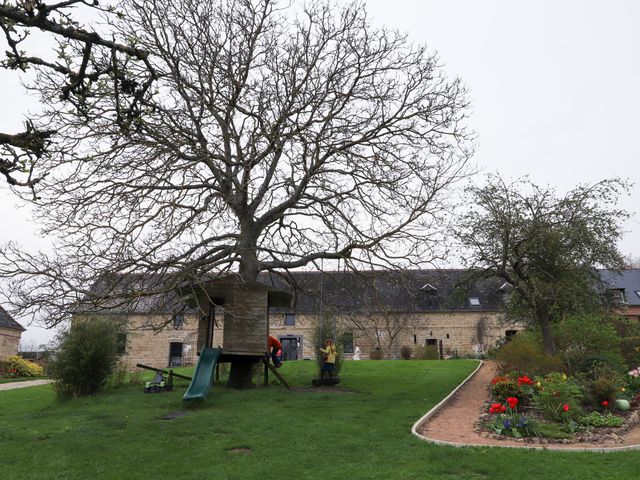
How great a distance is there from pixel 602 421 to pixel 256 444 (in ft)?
23.2

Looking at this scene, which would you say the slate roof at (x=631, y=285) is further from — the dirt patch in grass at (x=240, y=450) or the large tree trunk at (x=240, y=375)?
the dirt patch in grass at (x=240, y=450)

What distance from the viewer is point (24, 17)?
16.8 feet

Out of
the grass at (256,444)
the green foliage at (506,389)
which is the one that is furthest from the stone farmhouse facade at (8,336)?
the green foliage at (506,389)

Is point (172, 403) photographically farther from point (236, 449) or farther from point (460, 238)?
point (460, 238)

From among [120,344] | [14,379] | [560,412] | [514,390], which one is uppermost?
[120,344]

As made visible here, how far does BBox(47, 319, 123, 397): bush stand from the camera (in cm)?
1509

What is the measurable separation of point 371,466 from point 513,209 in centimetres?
1430

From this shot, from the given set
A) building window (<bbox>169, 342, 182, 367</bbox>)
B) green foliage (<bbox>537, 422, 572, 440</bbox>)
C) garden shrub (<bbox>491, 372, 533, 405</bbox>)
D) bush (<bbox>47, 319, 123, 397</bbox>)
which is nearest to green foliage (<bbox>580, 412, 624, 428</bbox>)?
green foliage (<bbox>537, 422, 572, 440</bbox>)

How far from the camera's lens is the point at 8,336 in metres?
38.5

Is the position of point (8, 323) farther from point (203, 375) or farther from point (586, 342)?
point (586, 342)

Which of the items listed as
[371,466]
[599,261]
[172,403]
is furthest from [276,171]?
[599,261]

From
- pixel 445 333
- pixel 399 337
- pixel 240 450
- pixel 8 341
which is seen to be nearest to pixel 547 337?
pixel 240 450

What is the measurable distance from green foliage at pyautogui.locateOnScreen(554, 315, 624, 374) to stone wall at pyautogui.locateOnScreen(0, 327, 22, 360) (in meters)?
37.7

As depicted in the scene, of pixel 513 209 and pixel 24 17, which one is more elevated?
pixel 513 209
